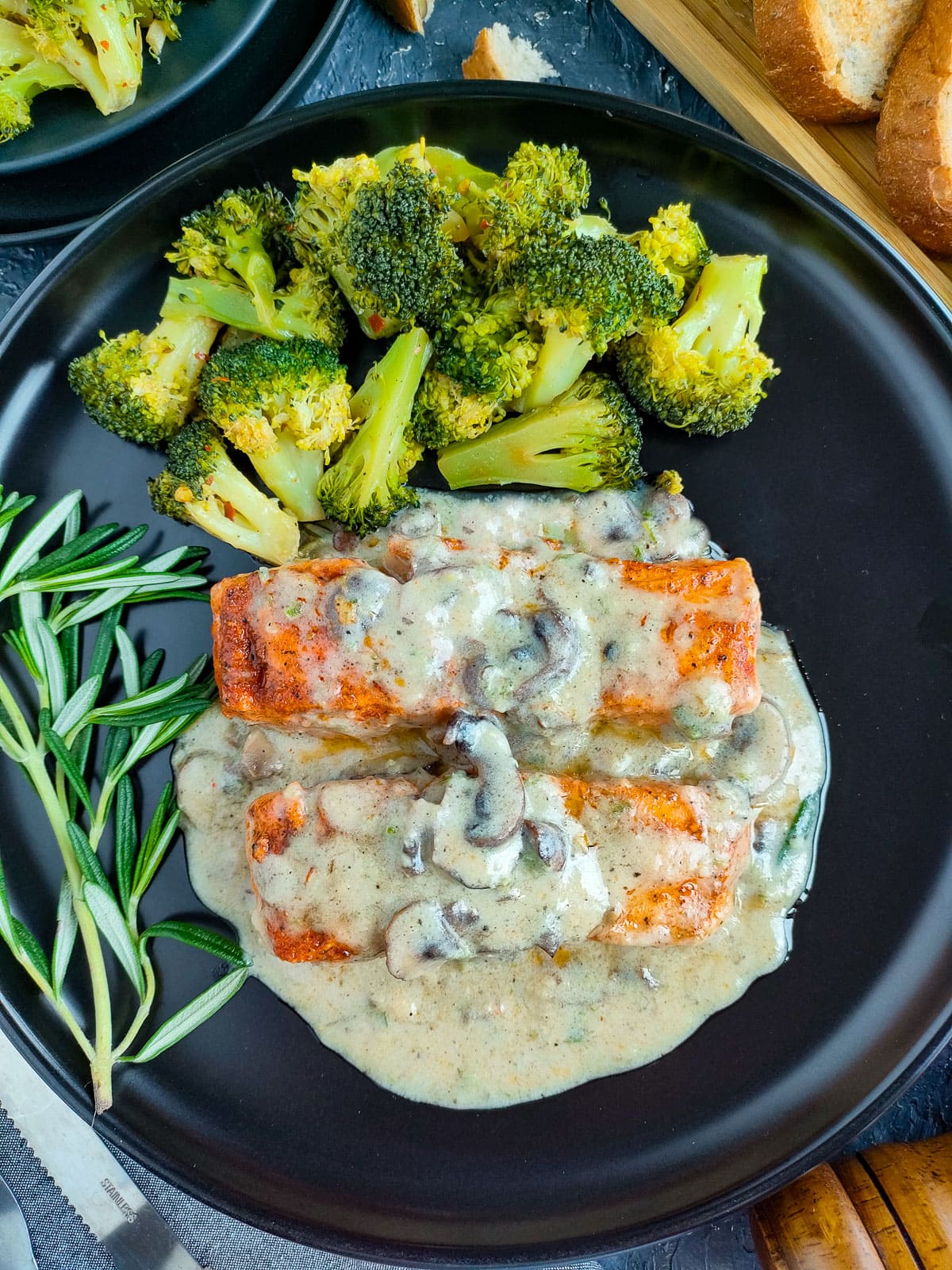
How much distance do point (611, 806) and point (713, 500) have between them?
1.11m

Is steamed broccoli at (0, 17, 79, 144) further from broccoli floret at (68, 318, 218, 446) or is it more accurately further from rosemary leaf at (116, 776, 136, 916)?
rosemary leaf at (116, 776, 136, 916)

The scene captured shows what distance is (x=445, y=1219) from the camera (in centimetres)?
280

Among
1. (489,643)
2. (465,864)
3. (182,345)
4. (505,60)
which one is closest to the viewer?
(465,864)

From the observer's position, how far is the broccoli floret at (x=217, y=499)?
9.09ft

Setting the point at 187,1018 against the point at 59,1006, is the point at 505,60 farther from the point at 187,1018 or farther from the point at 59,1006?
the point at 59,1006

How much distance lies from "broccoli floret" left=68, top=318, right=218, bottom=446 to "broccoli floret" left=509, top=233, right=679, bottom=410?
3.42 ft

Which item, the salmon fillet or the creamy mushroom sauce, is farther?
the creamy mushroom sauce

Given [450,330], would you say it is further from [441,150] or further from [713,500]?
[713,500]

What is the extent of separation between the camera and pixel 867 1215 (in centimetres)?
293

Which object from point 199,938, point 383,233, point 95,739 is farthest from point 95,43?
point 199,938

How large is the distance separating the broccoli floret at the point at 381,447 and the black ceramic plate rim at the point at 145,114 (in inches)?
41.1

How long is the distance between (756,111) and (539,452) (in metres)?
1.49

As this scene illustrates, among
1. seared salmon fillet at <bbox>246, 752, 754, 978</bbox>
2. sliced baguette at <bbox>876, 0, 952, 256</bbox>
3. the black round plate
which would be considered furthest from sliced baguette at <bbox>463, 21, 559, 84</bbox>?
seared salmon fillet at <bbox>246, 752, 754, 978</bbox>

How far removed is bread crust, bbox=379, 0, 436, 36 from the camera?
10.3 ft
